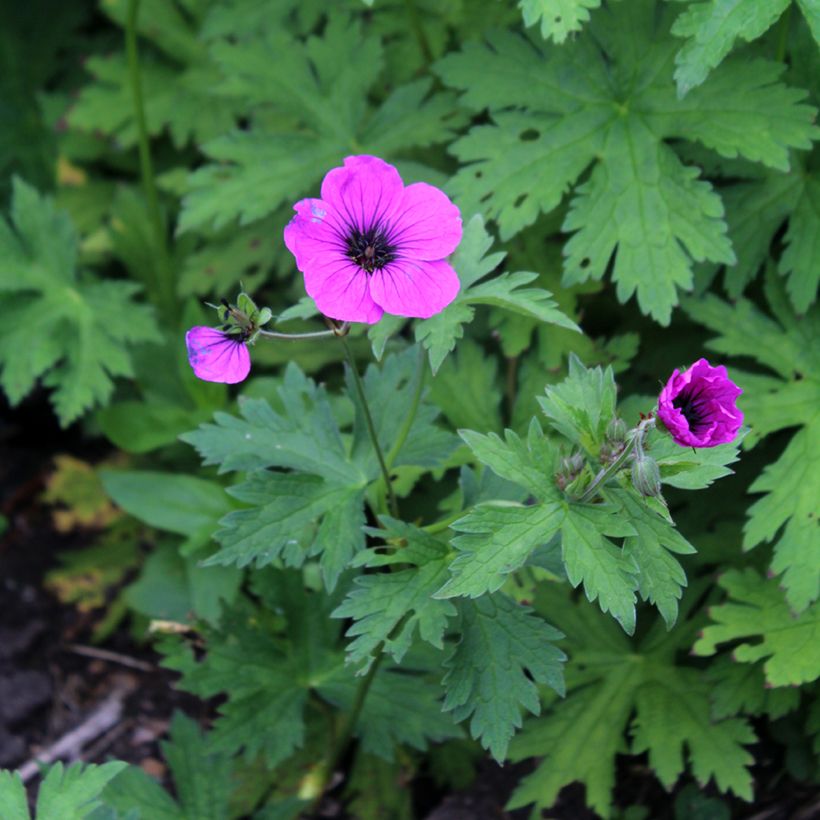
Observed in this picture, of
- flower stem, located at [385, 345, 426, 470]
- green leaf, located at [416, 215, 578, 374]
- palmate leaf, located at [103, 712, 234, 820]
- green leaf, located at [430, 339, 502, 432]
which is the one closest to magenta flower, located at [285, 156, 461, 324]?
green leaf, located at [416, 215, 578, 374]

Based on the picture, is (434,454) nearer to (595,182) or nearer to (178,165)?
(595,182)

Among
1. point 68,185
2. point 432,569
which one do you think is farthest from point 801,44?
point 68,185

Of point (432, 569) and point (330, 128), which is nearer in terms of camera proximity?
point (432, 569)

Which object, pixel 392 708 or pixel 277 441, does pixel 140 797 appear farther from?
pixel 277 441

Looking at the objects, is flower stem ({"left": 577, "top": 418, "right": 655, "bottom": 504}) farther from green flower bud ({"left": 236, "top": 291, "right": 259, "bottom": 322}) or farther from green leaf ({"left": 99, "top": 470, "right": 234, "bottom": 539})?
green leaf ({"left": 99, "top": 470, "right": 234, "bottom": 539})

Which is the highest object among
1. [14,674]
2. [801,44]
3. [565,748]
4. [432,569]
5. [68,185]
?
[68,185]

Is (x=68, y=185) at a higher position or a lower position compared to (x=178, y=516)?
higher

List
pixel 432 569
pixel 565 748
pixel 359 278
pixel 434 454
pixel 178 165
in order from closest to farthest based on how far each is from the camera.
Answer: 1. pixel 359 278
2. pixel 432 569
3. pixel 434 454
4. pixel 565 748
5. pixel 178 165
